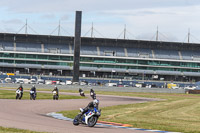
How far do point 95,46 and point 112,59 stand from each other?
22.9 feet

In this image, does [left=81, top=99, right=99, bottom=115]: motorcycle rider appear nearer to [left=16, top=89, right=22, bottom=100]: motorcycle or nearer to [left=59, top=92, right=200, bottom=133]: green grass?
[left=59, top=92, right=200, bottom=133]: green grass

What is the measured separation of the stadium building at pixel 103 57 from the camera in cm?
11494

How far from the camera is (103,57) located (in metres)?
117

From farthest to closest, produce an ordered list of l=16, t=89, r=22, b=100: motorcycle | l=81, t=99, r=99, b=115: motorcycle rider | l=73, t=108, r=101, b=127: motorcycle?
l=16, t=89, r=22, b=100: motorcycle < l=81, t=99, r=99, b=115: motorcycle rider < l=73, t=108, r=101, b=127: motorcycle

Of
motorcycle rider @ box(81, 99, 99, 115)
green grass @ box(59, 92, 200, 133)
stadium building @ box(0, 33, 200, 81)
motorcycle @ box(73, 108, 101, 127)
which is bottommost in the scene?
green grass @ box(59, 92, 200, 133)

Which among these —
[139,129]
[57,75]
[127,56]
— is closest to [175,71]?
[127,56]

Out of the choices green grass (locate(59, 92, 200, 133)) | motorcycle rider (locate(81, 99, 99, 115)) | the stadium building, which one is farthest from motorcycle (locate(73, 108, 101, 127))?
the stadium building

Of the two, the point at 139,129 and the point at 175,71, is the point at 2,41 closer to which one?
the point at 175,71

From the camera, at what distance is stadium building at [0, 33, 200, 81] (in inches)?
4525

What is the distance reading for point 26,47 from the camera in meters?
116

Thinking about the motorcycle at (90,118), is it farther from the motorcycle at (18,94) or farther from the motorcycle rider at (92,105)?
the motorcycle at (18,94)

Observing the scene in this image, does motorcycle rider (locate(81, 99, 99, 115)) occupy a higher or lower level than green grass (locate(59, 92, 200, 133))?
higher

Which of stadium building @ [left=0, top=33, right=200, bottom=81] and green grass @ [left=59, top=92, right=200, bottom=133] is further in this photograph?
stadium building @ [left=0, top=33, right=200, bottom=81]

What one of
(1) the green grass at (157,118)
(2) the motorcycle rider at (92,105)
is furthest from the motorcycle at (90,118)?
(1) the green grass at (157,118)
